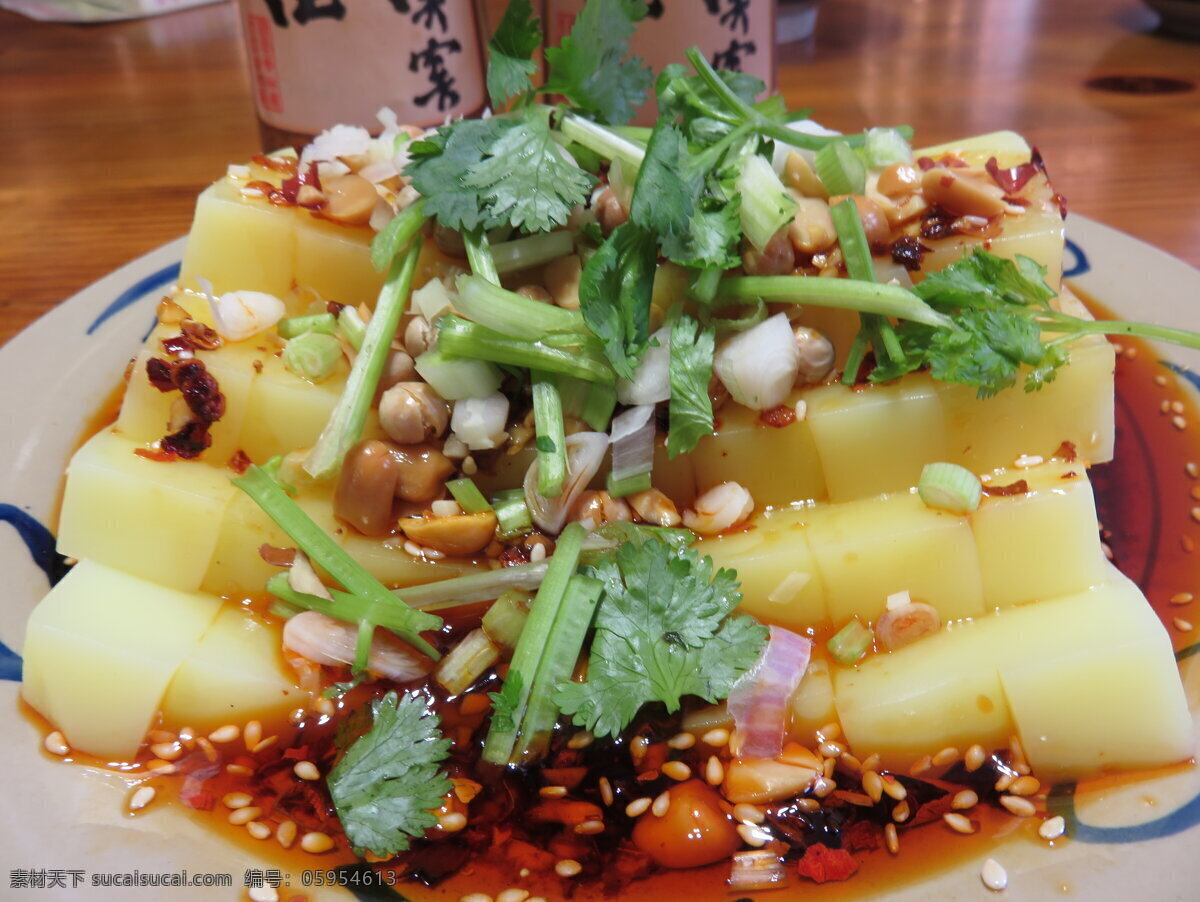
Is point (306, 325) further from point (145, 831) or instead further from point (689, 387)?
point (145, 831)

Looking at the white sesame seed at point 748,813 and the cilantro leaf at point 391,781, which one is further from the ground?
the cilantro leaf at point 391,781

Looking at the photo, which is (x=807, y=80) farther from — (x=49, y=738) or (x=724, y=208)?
(x=49, y=738)

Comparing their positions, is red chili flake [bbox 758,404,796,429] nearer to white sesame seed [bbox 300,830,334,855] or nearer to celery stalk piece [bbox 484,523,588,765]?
celery stalk piece [bbox 484,523,588,765]

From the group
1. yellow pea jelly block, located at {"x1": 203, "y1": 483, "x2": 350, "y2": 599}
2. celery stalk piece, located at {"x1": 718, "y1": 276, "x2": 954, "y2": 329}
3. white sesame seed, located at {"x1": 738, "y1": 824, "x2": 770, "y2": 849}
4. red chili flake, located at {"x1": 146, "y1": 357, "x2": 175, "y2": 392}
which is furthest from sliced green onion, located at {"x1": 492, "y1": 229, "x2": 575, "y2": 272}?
white sesame seed, located at {"x1": 738, "y1": 824, "x2": 770, "y2": 849}

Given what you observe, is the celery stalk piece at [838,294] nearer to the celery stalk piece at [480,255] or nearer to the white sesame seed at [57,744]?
the celery stalk piece at [480,255]

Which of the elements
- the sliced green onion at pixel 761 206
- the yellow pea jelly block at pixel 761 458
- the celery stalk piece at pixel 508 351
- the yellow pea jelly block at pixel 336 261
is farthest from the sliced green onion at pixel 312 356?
the sliced green onion at pixel 761 206

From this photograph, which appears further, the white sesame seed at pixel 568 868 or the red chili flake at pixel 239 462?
the red chili flake at pixel 239 462
